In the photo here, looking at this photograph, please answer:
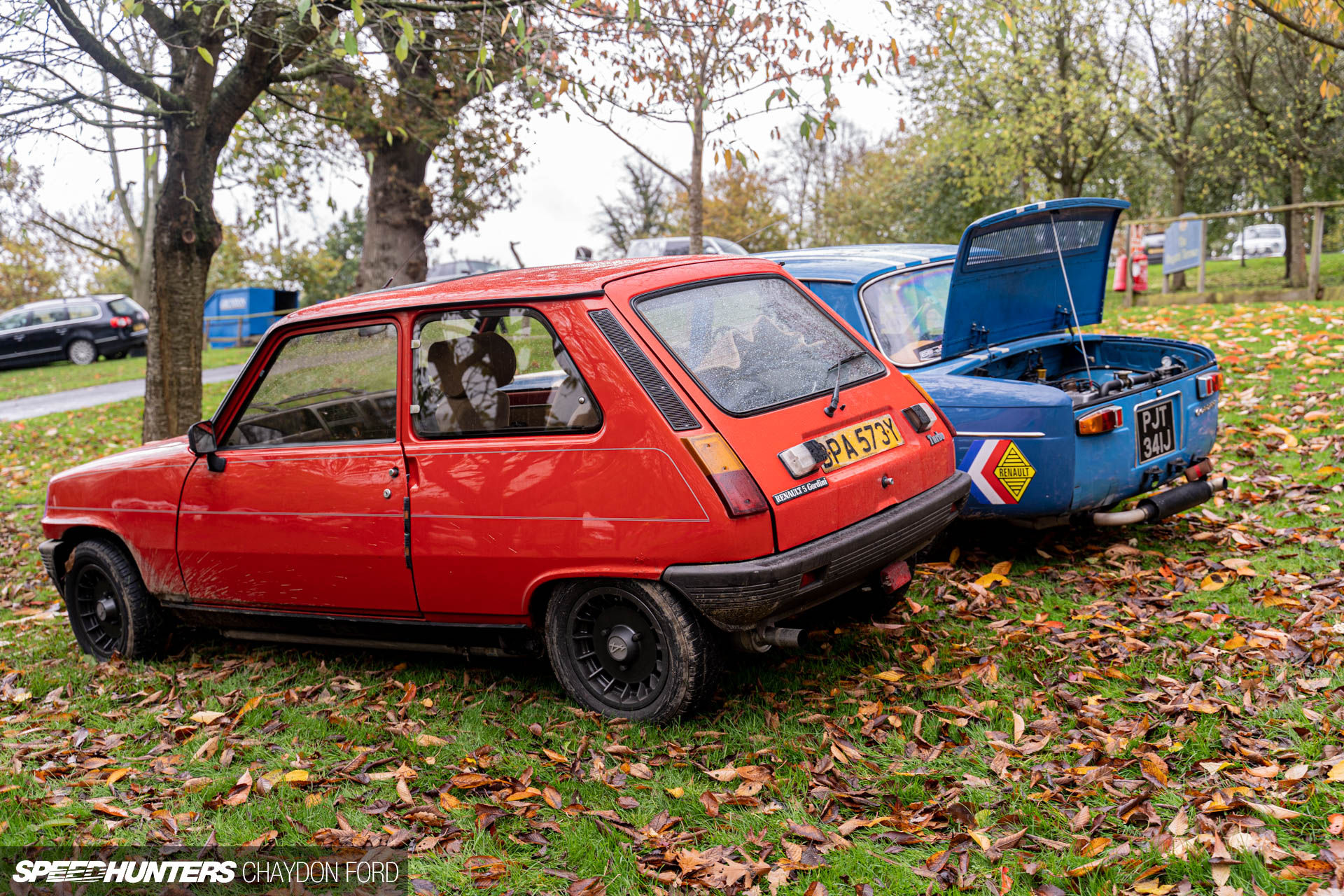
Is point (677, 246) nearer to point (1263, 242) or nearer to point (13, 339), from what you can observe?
point (13, 339)

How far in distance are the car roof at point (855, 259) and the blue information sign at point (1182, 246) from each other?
10.4 metres

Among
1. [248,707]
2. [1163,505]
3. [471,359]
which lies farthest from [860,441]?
[248,707]

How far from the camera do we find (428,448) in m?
4.23

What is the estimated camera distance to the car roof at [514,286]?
4.07 metres

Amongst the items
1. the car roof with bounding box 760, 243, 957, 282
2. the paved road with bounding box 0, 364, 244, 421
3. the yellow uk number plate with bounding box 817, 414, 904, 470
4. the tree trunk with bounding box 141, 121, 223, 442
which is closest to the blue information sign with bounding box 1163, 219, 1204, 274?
the car roof with bounding box 760, 243, 957, 282

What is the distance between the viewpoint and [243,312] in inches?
1186

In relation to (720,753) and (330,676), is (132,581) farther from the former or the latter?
(720,753)

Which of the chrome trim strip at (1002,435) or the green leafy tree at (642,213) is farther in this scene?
the green leafy tree at (642,213)

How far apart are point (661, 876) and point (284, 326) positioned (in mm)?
2977

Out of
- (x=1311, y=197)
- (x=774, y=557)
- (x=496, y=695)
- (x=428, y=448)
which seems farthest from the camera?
(x=1311, y=197)

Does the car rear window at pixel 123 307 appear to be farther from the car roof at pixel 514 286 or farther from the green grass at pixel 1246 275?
the car roof at pixel 514 286

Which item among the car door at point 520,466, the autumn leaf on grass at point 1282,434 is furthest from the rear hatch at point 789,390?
the autumn leaf on grass at point 1282,434

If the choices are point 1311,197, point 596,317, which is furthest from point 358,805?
point 1311,197

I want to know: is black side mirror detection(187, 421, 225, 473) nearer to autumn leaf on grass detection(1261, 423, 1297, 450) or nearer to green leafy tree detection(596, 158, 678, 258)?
autumn leaf on grass detection(1261, 423, 1297, 450)
